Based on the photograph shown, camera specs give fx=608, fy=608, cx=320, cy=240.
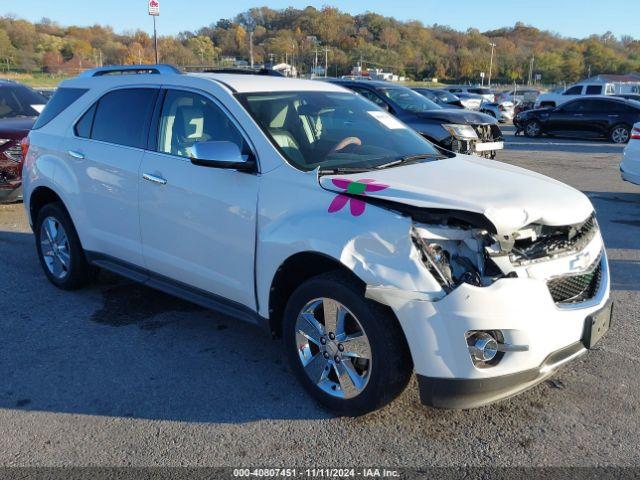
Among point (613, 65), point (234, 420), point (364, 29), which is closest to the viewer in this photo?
point (234, 420)

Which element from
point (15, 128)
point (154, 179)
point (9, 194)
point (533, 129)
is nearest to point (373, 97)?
point (15, 128)

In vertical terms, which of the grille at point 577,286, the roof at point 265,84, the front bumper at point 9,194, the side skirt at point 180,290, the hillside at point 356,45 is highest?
the hillside at point 356,45

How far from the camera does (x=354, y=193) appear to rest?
3.16m

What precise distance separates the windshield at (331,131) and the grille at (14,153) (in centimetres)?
572

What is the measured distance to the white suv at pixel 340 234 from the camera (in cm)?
286

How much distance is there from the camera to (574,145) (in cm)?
1959

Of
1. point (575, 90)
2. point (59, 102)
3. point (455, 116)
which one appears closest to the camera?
point (59, 102)

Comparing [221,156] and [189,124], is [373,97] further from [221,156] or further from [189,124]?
[221,156]

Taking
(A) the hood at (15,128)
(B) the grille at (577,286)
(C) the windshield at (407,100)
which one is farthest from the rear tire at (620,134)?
(B) the grille at (577,286)

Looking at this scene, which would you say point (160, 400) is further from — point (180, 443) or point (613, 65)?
point (613, 65)

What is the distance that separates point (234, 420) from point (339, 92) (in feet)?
8.54

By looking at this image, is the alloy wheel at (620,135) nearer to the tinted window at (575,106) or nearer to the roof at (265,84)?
the tinted window at (575,106)

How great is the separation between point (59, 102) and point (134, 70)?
0.72m

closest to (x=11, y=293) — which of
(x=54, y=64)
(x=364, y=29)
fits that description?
(x=54, y=64)
